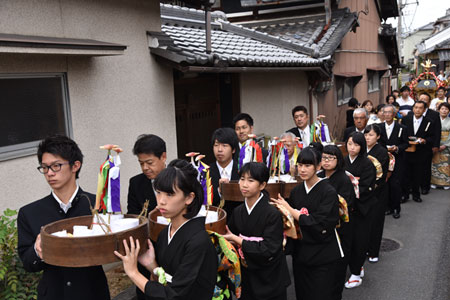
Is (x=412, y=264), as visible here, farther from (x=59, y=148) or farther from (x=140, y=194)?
(x=59, y=148)

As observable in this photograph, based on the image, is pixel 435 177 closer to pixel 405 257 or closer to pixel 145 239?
pixel 405 257

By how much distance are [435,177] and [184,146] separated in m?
7.63

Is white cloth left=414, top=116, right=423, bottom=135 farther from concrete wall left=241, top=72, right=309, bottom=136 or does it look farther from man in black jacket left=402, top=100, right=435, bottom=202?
concrete wall left=241, top=72, right=309, bottom=136

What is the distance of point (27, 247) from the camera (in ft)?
10.1

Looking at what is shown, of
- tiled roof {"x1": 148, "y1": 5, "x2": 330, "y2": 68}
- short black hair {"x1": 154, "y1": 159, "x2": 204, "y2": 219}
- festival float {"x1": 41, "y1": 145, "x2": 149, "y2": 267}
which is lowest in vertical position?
festival float {"x1": 41, "y1": 145, "x2": 149, "y2": 267}

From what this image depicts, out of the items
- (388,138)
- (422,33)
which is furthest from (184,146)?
(422,33)

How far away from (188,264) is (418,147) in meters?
9.45

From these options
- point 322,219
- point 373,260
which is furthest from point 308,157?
point 373,260

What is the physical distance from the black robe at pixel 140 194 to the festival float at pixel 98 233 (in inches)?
31.9

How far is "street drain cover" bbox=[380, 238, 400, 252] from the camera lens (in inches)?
305

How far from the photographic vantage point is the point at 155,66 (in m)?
6.84

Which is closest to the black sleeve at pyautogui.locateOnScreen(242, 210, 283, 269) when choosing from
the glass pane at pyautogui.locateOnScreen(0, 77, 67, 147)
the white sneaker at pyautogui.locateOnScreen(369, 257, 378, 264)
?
the glass pane at pyautogui.locateOnScreen(0, 77, 67, 147)

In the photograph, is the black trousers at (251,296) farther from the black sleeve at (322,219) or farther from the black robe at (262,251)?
the black sleeve at (322,219)

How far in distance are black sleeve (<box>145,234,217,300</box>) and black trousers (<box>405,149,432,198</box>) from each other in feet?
30.0
